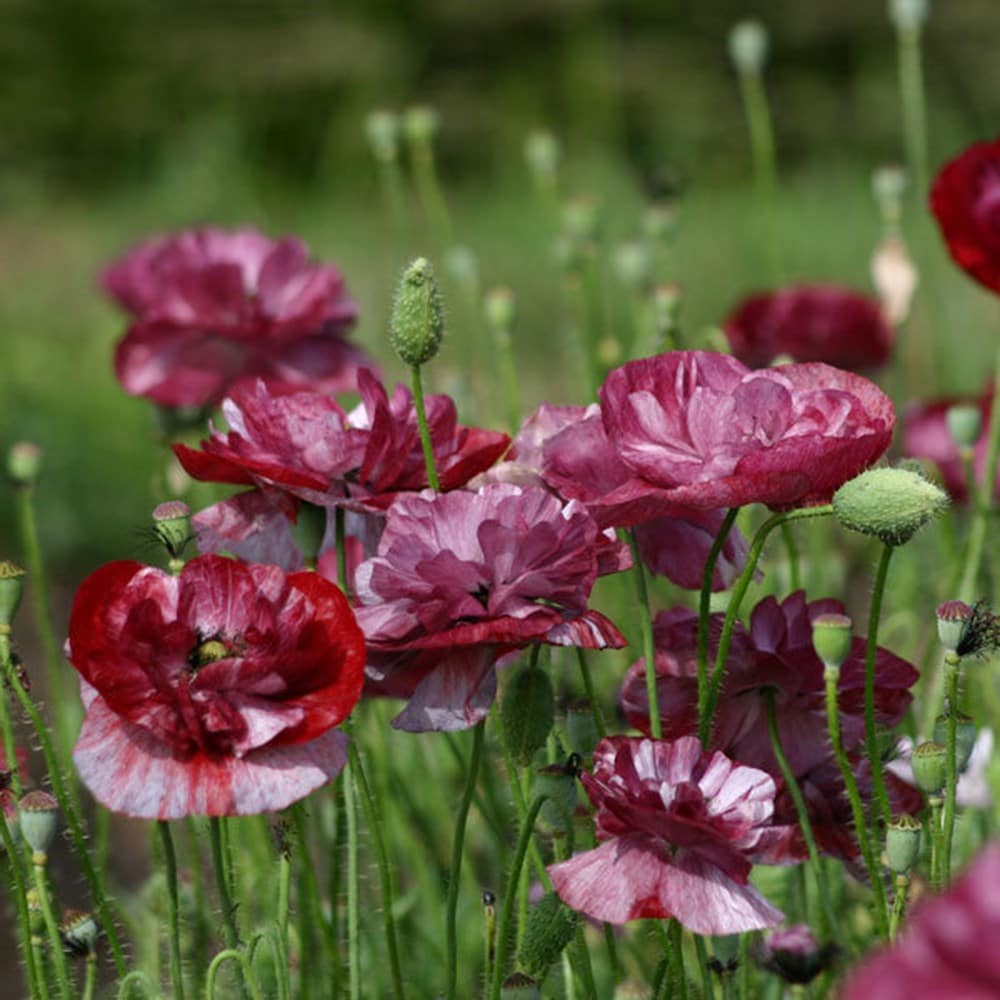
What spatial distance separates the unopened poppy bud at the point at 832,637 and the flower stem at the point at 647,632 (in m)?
0.09

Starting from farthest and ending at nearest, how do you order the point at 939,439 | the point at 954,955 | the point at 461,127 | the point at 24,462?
1. the point at 461,127
2. the point at 939,439
3. the point at 24,462
4. the point at 954,955

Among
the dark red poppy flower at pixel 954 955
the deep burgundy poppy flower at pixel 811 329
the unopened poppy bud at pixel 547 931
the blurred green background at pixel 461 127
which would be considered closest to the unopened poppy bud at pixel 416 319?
the unopened poppy bud at pixel 547 931

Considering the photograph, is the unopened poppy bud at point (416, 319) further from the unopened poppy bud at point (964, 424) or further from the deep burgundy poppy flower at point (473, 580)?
the unopened poppy bud at point (964, 424)

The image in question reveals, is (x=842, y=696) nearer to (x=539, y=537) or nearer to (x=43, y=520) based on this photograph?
(x=539, y=537)

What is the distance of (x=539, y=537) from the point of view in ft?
2.37

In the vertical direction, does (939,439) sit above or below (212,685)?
below

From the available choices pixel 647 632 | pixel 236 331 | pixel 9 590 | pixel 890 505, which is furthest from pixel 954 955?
pixel 236 331

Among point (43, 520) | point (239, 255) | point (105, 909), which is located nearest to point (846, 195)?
point (43, 520)

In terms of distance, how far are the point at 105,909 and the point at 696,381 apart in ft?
1.22

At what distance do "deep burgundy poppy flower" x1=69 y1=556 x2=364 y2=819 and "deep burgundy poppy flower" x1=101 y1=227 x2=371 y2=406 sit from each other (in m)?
0.66

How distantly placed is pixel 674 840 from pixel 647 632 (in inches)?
4.8

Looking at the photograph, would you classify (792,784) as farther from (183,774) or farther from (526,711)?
(183,774)

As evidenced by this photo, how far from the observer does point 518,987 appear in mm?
772

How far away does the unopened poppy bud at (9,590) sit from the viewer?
0.82 meters
